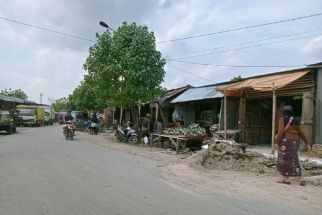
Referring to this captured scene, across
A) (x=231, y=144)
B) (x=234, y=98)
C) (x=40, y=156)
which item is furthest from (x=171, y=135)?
(x=40, y=156)

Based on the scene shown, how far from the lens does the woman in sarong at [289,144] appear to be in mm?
9594

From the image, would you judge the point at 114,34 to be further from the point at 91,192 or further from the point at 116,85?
the point at 91,192

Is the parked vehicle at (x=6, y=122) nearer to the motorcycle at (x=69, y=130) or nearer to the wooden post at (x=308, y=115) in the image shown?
the motorcycle at (x=69, y=130)

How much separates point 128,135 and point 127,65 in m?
3.96

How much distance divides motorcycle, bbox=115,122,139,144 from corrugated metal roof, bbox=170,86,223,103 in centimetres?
373

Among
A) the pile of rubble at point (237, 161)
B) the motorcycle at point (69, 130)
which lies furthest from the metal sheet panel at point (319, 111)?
the motorcycle at point (69, 130)

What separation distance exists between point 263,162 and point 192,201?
5.97 meters

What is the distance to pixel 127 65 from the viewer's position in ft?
73.0

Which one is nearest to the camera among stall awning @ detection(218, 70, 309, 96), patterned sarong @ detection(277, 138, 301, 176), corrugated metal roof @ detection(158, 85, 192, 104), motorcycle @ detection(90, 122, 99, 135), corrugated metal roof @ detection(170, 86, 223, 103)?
patterned sarong @ detection(277, 138, 301, 176)

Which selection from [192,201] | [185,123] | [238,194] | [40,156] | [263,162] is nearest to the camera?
[192,201]

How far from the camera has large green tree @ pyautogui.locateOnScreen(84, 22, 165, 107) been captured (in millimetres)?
22250

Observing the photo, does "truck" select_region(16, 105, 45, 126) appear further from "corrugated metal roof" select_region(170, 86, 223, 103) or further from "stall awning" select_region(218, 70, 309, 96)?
"stall awning" select_region(218, 70, 309, 96)

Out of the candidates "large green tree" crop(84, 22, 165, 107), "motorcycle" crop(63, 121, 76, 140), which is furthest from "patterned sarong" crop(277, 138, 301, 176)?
"motorcycle" crop(63, 121, 76, 140)

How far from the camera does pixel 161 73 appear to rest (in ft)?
76.2
